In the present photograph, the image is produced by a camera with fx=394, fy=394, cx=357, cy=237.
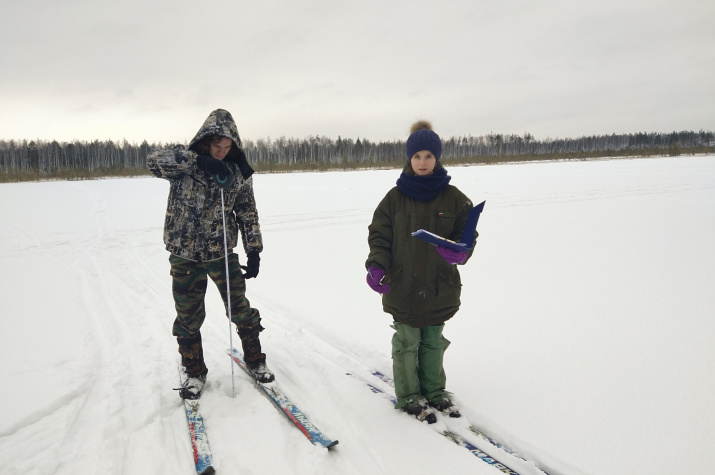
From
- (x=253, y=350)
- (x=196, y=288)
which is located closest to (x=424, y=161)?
(x=196, y=288)

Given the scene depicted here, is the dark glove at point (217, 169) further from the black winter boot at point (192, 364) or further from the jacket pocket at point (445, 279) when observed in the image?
the jacket pocket at point (445, 279)

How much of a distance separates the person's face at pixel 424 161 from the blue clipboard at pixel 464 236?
38 cm

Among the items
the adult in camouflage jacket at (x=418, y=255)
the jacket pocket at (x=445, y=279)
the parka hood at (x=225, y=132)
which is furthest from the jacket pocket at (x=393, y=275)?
the parka hood at (x=225, y=132)

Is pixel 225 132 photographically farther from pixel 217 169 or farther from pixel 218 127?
pixel 217 169

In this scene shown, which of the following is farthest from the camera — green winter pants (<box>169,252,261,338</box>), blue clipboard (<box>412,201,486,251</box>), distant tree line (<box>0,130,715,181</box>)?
distant tree line (<box>0,130,715,181</box>)

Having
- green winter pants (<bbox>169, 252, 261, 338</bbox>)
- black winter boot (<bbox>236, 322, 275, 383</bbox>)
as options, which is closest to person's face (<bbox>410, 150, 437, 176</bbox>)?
green winter pants (<bbox>169, 252, 261, 338</bbox>)

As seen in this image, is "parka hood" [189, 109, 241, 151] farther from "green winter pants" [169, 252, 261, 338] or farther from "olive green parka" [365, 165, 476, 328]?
"olive green parka" [365, 165, 476, 328]

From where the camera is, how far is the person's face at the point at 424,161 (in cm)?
244

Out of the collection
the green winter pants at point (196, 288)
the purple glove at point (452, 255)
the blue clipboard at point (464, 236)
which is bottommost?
the green winter pants at point (196, 288)

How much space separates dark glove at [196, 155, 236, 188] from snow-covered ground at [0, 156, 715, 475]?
1569 mm

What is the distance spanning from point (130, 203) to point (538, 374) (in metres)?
18.1

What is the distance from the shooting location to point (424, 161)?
244cm

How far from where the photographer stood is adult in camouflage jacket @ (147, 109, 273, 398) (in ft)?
8.71

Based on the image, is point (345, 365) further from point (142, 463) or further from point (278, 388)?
point (142, 463)
